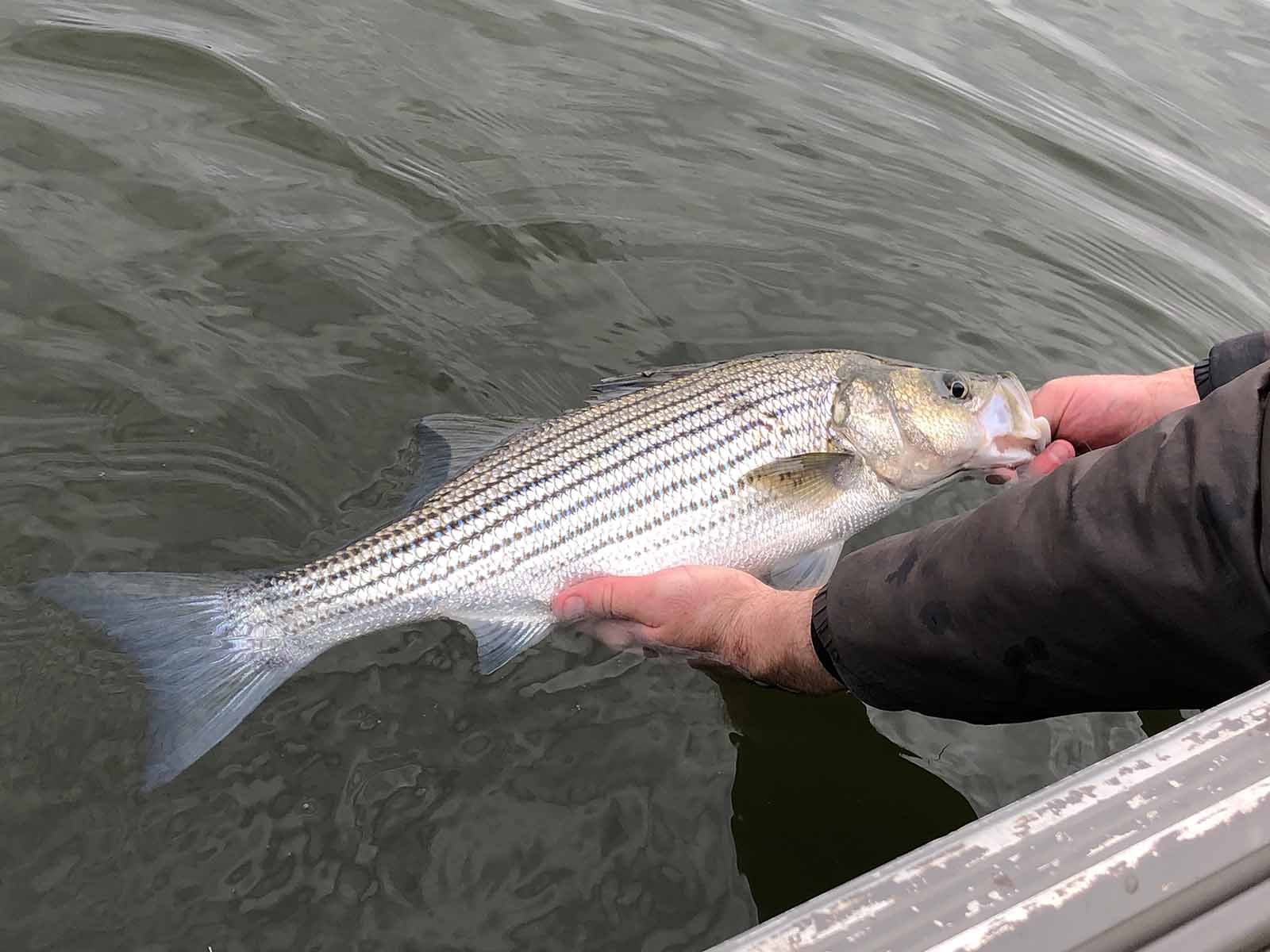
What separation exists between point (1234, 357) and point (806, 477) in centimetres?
162

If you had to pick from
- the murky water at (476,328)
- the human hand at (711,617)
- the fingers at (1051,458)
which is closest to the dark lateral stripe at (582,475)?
the human hand at (711,617)

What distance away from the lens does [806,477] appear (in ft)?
13.4

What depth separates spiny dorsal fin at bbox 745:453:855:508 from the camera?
4.04 metres

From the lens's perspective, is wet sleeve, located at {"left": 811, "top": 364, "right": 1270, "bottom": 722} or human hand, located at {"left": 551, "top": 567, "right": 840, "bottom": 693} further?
human hand, located at {"left": 551, "top": 567, "right": 840, "bottom": 693}

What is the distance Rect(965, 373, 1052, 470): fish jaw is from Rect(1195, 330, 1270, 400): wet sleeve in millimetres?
→ 617

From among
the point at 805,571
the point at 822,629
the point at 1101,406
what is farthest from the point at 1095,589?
the point at 1101,406

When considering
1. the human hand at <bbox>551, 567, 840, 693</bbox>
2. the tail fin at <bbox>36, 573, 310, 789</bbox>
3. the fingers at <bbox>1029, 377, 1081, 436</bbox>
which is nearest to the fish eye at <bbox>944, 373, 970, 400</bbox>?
the fingers at <bbox>1029, 377, 1081, 436</bbox>

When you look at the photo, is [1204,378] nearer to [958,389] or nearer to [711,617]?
[958,389]

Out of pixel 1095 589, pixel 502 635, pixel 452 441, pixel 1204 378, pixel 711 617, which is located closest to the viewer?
pixel 1095 589

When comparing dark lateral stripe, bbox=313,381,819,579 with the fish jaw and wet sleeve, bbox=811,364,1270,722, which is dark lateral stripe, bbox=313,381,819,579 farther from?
wet sleeve, bbox=811,364,1270,722

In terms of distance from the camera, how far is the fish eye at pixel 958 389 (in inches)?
172

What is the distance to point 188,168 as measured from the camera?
18.6 ft

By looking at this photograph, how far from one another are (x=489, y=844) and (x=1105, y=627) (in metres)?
1.94

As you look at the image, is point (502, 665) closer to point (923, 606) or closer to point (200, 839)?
point (200, 839)
